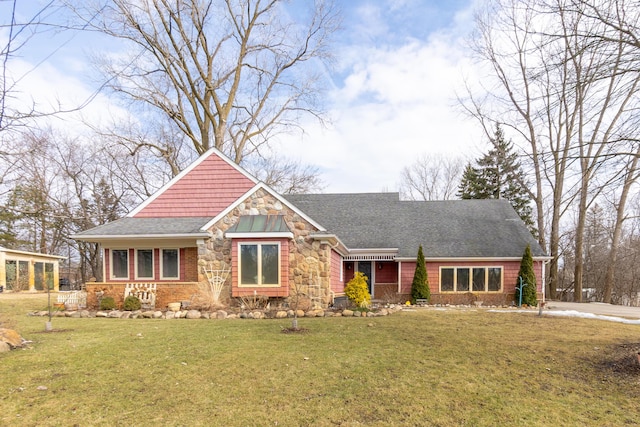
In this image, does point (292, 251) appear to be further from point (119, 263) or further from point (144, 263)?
point (119, 263)

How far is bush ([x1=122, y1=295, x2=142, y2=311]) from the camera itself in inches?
494

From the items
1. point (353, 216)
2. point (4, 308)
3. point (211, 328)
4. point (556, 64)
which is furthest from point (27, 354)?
point (353, 216)

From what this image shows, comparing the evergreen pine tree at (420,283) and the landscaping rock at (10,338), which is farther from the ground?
the landscaping rock at (10,338)

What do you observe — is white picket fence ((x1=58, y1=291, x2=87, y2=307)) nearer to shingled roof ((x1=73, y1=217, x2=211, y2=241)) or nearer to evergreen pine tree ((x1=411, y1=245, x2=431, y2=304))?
shingled roof ((x1=73, y1=217, x2=211, y2=241))

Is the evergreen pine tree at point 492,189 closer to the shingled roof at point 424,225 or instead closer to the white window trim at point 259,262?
the shingled roof at point 424,225

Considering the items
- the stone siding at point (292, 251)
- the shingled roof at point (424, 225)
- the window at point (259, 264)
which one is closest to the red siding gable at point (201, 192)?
the stone siding at point (292, 251)

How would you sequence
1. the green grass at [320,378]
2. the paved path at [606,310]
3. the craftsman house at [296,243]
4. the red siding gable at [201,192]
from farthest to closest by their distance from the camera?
the red siding gable at [201,192]
the paved path at [606,310]
the craftsman house at [296,243]
the green grass at [320,378]

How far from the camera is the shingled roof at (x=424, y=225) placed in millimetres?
18234

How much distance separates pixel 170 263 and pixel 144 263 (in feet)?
3.55

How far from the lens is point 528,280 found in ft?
55.1

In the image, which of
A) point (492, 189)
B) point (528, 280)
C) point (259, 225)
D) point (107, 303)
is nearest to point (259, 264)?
point (259, 225)

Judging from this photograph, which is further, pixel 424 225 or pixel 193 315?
pixel 424 225

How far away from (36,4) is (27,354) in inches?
232

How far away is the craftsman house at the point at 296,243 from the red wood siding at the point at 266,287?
0.11 ft
